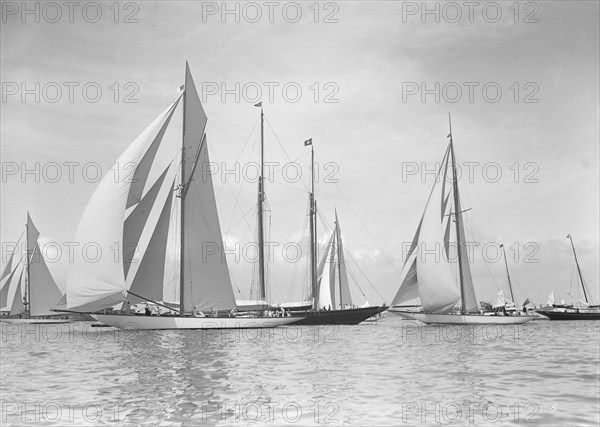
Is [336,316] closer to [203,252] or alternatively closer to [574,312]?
[203,252]

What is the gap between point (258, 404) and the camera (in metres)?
13.7

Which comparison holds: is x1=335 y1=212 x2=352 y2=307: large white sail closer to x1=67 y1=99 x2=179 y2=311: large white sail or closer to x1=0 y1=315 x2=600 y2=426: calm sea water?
x1=67 y1=99 x2=179 y2=311: large white sail

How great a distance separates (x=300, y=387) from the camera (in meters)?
16.4

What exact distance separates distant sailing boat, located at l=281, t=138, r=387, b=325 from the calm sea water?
32877 millimetres

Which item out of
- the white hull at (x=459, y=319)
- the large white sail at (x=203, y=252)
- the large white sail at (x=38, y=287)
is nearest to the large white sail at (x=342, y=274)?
the white hull at (x=459, y=319)

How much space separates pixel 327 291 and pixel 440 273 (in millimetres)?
20155

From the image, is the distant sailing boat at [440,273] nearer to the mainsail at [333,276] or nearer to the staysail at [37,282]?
the mainsail at [333,276]

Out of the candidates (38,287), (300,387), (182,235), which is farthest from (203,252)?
(38,287)

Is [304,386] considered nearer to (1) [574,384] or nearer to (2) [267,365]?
(2) [267,365]

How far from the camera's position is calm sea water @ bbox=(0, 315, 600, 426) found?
489 inches

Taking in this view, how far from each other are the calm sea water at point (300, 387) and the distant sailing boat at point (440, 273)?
2276 centimetres

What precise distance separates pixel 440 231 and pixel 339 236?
21.7 m

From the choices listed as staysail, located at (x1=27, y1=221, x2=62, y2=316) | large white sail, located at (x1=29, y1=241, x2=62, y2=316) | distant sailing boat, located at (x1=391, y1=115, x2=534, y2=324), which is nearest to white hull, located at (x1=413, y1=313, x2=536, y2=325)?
distant sailing boat, located at (x1=391, y1=115, x2=534, y2=324)

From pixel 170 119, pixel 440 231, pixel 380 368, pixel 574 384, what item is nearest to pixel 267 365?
pixel 380 368
